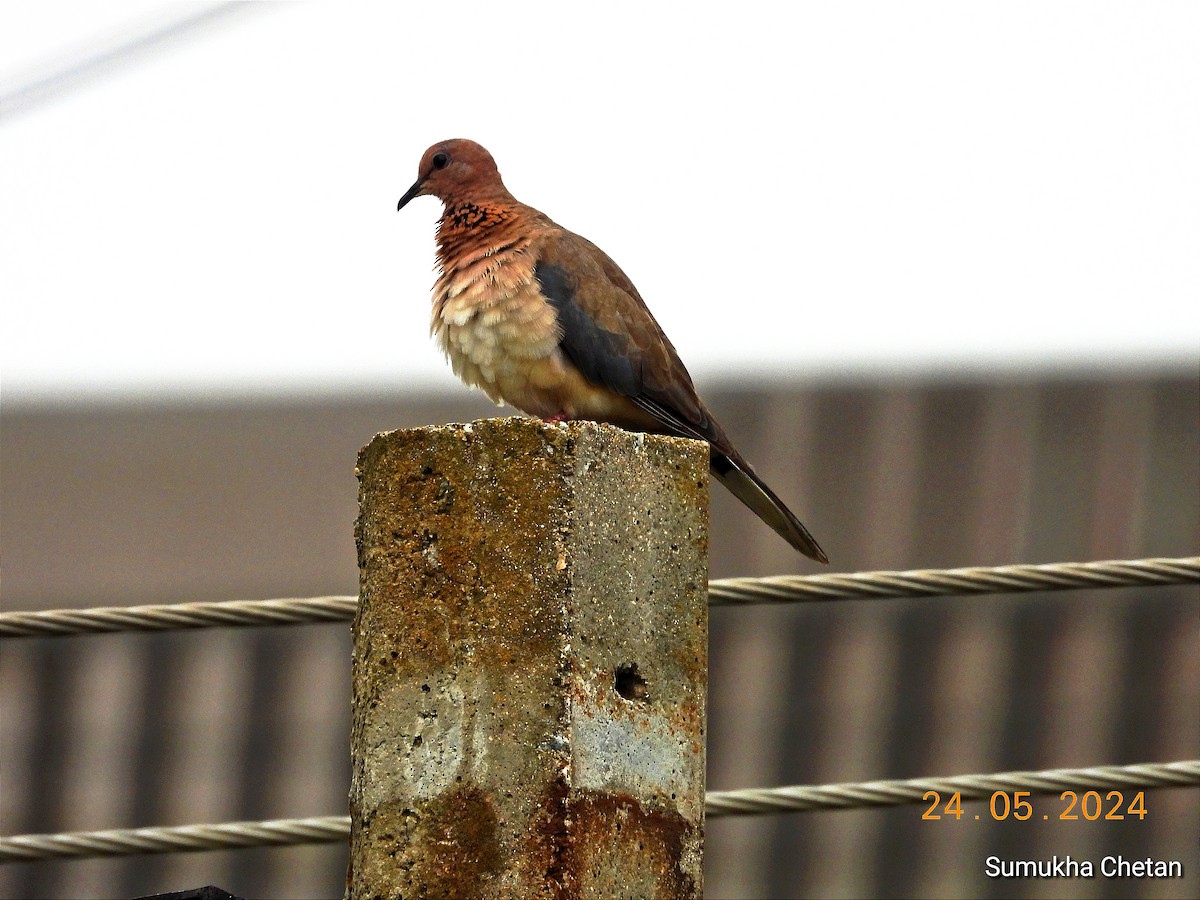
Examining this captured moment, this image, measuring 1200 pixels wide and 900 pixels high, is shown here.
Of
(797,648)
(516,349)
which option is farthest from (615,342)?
(797,648)

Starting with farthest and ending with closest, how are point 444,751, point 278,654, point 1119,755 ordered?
point 278,654 < point 1119,755 < point 444,751

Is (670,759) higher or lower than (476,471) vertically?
lower

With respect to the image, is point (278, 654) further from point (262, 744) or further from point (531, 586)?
point (531, 586)

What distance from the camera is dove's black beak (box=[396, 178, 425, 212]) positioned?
4.55 m

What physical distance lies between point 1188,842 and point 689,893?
318 cm

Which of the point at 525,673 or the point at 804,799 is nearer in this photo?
the point at 525,673

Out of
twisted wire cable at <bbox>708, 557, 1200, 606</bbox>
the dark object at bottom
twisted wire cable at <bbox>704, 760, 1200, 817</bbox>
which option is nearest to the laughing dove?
twisted wire cable at <bbox>708, 557, 1200, 606</bbox>

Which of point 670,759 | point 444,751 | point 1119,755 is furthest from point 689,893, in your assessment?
point 1119,755

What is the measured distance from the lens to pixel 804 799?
3.41 metres

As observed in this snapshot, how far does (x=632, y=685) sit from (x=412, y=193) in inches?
91.8

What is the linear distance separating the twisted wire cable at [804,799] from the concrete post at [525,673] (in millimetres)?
808

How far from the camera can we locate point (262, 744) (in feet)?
17.9

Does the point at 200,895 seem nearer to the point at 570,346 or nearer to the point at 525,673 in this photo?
the point at 525,673

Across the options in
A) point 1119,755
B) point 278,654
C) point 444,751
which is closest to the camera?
point 444,751
